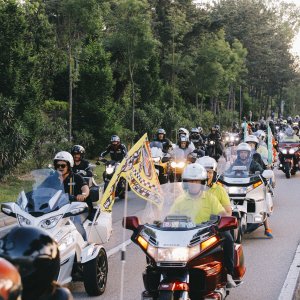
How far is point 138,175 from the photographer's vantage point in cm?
822

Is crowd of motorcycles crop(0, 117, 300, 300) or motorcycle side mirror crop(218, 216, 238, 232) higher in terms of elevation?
motorcycle side mirror crop(218, 216, 238, 232)

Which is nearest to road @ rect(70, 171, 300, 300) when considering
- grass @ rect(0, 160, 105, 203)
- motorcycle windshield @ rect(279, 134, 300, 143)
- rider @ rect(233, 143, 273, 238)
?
rider @ rect(233, 143, 273, 238)

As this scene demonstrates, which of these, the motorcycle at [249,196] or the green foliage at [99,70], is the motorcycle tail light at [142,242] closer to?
the motorcycle at [249,196]

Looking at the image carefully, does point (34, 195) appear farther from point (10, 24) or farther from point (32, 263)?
point (10, 24)

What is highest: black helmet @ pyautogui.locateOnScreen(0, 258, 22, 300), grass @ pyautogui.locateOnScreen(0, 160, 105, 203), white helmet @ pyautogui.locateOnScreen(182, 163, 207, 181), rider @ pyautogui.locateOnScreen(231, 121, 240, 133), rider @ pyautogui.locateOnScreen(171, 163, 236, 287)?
black helmet @ pyautogui.locateOnScreen(0, 258, 22, 300)

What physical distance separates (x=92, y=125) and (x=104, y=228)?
62.4 ft

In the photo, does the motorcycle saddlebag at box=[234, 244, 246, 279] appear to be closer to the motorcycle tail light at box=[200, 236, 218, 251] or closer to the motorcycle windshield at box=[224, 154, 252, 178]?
the motorcycle tail light at box=[200, 236, 218, 251]

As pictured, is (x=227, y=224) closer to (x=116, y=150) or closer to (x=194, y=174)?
(x=194, y=174)

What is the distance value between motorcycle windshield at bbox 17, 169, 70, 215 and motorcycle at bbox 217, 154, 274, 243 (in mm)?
4205

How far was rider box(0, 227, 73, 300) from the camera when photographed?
9.21 ft

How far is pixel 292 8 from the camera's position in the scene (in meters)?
111

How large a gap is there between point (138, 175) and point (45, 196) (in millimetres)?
1298

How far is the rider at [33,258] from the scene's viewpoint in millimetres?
2807

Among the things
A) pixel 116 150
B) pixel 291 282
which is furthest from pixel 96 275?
pixel 116 150
